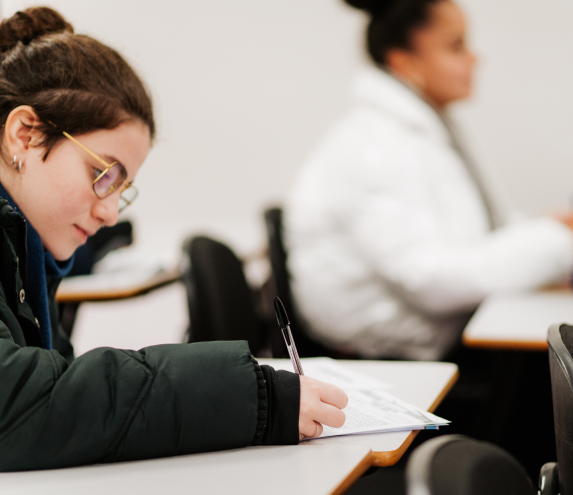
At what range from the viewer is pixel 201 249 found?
58.3 inches

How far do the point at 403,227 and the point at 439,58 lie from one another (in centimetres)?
67

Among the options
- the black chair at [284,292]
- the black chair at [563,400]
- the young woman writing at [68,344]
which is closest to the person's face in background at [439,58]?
the black chair at [284,292]

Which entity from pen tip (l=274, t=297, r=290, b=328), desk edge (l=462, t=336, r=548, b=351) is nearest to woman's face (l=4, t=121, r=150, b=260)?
pen tip (l=274, t=297, r=290, b=328)

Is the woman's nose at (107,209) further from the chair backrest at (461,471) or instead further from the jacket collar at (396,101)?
the jacket collar at (396,101)

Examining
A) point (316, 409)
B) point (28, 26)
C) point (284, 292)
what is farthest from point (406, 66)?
point (316, 409)

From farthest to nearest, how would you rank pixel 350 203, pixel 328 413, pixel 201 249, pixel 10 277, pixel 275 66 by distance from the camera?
pixel 275 66
pixel 350 203
pixel 201 249
pixel 10 277
pixel 328 413

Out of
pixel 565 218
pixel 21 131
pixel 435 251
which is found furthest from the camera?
pixel 565 218

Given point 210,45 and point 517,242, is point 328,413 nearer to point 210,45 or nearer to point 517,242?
point 517,242

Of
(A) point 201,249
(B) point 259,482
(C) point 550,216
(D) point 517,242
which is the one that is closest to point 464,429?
(D) point 517,242

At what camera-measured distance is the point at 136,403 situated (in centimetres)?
62

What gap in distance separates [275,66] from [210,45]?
0.41 m

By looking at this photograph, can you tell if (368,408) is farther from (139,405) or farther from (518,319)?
(518,319)

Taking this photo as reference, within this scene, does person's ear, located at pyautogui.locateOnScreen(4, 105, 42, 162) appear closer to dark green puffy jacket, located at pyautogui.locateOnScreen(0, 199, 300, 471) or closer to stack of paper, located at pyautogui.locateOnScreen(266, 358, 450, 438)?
dark green puffy jacket, located at pyautogui.locateOnScreen(0, 199, 300, 471)

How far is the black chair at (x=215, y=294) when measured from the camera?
4.47ft
